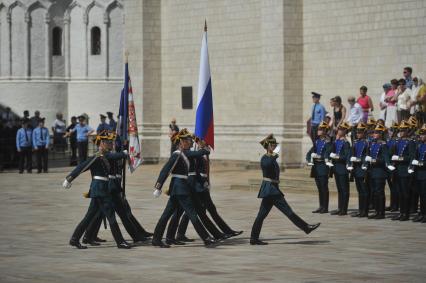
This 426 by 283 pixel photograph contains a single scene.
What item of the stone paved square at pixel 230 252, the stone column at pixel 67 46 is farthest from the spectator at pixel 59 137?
the stone paved square at pixel 230 252

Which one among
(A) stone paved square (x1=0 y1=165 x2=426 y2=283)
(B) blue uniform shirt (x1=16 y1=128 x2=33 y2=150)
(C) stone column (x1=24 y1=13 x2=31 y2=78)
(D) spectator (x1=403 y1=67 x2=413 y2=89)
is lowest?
(A) stone paved square (x1=0 y1=165 x2=426 y2=283)

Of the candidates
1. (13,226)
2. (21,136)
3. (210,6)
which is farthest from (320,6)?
(13,226)

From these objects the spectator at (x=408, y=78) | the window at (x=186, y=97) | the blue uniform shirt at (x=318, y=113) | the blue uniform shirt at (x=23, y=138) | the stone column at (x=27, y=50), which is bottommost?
the blue uniform shirt at (x=23, y=138)

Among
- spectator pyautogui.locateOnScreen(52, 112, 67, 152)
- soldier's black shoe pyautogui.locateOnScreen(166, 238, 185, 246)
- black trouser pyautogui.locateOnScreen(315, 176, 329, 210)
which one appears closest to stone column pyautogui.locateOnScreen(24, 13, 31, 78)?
spectator pyautogui.locateOnScreen(52, 112, 67, 152)

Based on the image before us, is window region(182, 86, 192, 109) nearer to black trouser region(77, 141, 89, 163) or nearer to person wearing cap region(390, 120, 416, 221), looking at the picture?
black trouser region(77, 141, 89, 163)

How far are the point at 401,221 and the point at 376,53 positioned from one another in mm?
9363

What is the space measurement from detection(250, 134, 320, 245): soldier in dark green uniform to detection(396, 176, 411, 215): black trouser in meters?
3.45

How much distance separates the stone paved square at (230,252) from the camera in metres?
14.1

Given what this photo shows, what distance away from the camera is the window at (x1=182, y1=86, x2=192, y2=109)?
117ft

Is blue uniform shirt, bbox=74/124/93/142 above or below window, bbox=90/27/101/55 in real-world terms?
below

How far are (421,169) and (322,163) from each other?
2.32 meters

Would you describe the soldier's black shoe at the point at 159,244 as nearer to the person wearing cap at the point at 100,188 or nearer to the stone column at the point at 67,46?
the person wearing cap at the point at 100,188

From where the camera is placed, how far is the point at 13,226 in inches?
782

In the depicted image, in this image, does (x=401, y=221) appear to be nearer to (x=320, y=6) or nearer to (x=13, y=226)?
(x=13, y=226)
